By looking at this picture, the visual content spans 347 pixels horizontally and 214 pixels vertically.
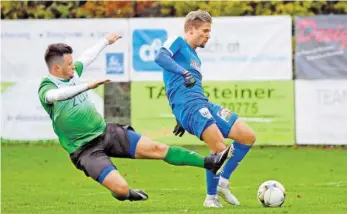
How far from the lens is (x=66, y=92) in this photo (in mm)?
10531

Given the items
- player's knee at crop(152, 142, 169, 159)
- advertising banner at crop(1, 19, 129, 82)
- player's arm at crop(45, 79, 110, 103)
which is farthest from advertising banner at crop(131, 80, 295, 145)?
player's arm at crop(45, 79, 110, 103)

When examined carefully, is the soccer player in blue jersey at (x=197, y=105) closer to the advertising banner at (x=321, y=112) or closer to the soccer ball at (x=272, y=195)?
the soccer ball at (x=272, y=195)

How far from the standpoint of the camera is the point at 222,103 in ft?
76.9

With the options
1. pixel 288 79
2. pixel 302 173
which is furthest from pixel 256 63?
pixel 302 173

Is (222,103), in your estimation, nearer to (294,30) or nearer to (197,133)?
(294,30)

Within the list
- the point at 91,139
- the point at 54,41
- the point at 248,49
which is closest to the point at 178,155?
the point at 91,139

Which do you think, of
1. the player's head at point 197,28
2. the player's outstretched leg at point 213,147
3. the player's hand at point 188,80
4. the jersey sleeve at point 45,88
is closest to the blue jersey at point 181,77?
the player's head at point 197,28

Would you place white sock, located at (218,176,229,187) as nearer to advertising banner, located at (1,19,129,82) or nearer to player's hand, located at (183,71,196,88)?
player's hand, located at (183,71,196,88)

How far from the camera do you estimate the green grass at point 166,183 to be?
12961 millimetres

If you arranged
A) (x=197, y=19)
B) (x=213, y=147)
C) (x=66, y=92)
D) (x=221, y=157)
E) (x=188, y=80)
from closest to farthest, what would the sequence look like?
(x=66, y=92)
(x=221, y=157)
(x=188, y=80)
(x=213, y=147)
(x=197, y=19)

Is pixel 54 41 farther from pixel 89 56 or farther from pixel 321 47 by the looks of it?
pixel 89 56

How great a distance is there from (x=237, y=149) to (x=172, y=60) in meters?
1.50

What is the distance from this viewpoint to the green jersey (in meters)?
11.2

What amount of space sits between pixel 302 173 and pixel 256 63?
5.42 m
